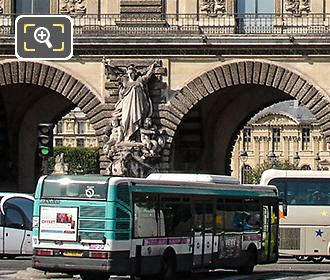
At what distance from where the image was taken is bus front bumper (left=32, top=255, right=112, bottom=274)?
93.6ft

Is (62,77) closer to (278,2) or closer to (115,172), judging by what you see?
(115,172)

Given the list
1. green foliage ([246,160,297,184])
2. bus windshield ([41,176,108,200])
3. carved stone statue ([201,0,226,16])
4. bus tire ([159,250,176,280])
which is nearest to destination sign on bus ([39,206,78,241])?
bus windshield ([41,176,108,200])

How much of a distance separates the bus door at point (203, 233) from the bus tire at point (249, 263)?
2177 mm

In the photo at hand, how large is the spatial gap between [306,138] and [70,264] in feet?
414

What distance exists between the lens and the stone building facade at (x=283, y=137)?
498 ft

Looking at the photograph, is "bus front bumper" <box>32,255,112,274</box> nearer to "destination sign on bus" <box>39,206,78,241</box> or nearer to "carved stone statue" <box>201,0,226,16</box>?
"destination sign on bus" <box>39,206,78,241</box>

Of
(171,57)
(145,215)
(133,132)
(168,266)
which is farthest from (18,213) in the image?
(145,215)

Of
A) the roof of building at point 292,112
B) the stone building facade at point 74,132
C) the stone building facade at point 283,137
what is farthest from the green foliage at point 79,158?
the roof of building at point 292,112

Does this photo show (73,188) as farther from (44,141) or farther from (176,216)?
(176,216)

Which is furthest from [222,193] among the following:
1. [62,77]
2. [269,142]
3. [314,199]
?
[269,142]

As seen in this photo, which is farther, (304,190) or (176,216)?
(304,190)

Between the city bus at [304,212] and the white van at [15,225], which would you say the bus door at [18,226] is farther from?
the city bus at [304,212]

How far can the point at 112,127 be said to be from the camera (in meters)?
44.2

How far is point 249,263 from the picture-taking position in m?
34.6
